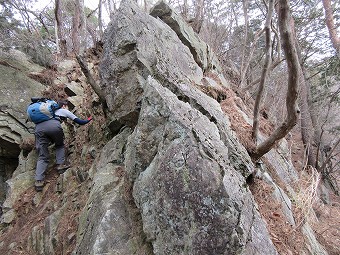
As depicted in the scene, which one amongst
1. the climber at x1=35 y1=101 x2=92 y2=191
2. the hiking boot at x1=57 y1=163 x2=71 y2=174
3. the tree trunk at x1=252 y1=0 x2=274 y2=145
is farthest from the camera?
the hiking boot at x1=57 y1=163 x2=71 y2=174

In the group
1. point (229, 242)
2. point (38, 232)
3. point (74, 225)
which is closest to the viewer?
point (229, 242)

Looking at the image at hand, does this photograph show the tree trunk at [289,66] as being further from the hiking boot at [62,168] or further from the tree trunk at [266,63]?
the hiking boot at [62,168]

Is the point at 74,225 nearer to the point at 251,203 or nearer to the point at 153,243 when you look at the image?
the point at 153,243

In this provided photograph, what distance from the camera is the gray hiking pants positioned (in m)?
5.09

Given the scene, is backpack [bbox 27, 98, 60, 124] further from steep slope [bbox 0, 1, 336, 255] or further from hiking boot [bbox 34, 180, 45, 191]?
hiking boot [bbox 34, 180, 45, 191]

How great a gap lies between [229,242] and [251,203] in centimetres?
64

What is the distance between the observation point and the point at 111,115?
4.73 meters

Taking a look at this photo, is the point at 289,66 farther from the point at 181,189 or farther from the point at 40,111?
the point at 40,111

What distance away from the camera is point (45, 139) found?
205 inches

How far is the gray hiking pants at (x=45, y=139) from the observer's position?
200 inches

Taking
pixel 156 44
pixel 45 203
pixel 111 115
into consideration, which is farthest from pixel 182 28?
pixel 45 203

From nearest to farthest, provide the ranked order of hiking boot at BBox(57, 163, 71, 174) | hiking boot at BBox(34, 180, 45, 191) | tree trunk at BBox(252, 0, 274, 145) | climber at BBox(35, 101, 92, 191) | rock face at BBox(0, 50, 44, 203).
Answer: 1. tree trunk at BBox(252, 0, 274, 145)
2. hiking boot at BBox(34, 180, 45, 191)
3. climber at BBox(35, 101, 92, 191)
4. hiking boot at BBox(57, 163, 71, 174)
5. rock face at BBox(0, 50, 44, 203)

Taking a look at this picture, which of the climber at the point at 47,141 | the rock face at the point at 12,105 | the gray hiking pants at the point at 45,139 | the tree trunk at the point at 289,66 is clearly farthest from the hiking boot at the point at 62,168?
the tree trunk at the point at 289,66

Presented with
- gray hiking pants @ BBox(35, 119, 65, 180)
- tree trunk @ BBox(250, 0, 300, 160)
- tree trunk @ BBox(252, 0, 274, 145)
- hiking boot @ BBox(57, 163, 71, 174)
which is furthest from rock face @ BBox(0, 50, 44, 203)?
tree trunk @ BBox(250, 0, 300, 160)
